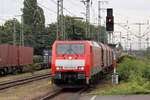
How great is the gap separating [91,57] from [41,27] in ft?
173

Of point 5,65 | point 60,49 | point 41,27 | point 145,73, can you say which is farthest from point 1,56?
point 41,27

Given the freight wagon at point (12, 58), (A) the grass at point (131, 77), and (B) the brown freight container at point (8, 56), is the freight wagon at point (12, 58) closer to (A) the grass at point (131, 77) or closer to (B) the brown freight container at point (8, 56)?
(B) the brown freight container at point (8, 56)

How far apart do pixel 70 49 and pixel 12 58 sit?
14883 mm

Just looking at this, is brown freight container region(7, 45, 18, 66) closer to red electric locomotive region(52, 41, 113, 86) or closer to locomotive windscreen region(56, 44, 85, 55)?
locomotive windscreen region(56, 44, 85, 55)

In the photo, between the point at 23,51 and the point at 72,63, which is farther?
the point at 23,51

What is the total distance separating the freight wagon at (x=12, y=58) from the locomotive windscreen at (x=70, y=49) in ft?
39.8

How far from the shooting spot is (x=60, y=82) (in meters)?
14.9

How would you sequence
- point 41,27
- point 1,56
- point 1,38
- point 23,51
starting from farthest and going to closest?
point 41,27, point 1,38, point 23,51, point 1,56

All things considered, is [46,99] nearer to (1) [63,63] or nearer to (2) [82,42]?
(1) [63,63]

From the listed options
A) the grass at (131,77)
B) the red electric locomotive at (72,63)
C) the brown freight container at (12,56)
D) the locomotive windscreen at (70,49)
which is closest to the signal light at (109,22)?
the red electric locomotive at (72,63)

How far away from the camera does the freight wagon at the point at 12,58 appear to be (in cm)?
2602

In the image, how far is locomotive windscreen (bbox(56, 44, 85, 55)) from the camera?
14.9 m

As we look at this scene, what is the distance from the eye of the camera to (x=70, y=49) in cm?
1501

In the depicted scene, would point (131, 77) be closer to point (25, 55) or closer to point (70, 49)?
point (70, 49)
